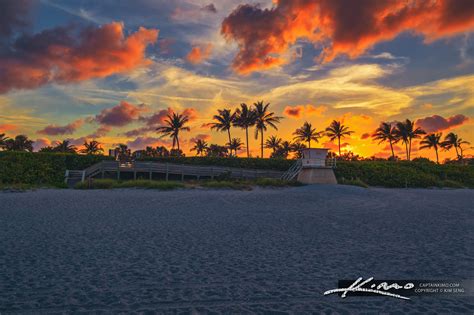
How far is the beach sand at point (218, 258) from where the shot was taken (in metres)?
5.25

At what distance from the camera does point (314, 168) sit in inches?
1375

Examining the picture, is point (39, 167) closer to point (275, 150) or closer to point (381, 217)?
point (381, 217)

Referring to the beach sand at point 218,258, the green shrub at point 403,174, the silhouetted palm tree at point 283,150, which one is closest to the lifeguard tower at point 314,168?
the green shrub at point 403,174

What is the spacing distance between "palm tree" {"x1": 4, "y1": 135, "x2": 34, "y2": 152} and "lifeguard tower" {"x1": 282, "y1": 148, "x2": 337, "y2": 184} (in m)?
51.2

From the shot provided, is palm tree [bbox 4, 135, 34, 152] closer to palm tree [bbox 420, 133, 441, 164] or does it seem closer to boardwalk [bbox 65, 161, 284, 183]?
boardwalk [bbox 65, 161, 284, 183]

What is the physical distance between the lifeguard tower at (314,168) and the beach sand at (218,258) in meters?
19.0

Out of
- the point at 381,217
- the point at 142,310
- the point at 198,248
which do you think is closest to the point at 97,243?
the point at 198,248

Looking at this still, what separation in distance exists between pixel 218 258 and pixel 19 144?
6740cm

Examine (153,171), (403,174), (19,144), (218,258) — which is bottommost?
(218,258)

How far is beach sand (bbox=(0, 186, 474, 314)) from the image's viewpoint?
17.2 feet

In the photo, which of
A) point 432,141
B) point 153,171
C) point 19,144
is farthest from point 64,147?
point 432,141
